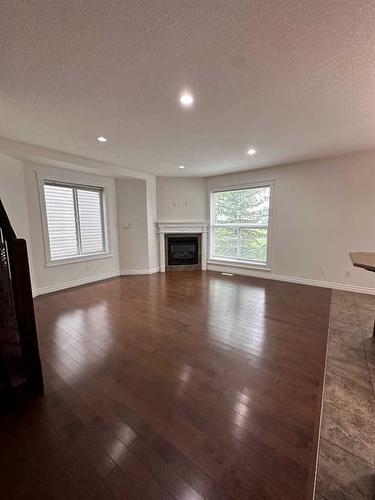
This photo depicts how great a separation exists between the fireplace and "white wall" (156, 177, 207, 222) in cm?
50

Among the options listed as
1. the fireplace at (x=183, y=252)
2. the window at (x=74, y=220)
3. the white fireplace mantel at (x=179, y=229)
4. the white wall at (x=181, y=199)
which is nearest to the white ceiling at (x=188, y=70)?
the window at (x=74, y=220)

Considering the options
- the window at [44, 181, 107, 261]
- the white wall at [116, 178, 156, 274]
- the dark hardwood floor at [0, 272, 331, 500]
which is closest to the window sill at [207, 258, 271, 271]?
the white wall at [116, 178, 156, 274]

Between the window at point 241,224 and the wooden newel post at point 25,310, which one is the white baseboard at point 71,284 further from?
the window at point 241,224

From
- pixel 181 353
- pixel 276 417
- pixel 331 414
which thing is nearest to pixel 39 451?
pixel 181 353

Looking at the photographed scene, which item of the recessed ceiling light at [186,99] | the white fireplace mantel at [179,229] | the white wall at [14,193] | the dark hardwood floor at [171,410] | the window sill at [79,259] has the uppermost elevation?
the recessed ceiling light at [186,99]

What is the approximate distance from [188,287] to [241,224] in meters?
2.18

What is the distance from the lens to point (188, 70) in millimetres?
1645

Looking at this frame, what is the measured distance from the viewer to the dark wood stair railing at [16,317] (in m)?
1.52

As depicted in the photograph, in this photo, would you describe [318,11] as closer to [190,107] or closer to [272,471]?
[190,107]

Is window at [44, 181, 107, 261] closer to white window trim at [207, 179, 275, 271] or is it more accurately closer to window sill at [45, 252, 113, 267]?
window sill at [45, 252, 113, 267]

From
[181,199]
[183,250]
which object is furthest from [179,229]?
[181,199]

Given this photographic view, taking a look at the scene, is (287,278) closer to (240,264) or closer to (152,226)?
(240,264)

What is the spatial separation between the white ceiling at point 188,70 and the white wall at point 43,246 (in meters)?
0.99

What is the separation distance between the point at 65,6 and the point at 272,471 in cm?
272
